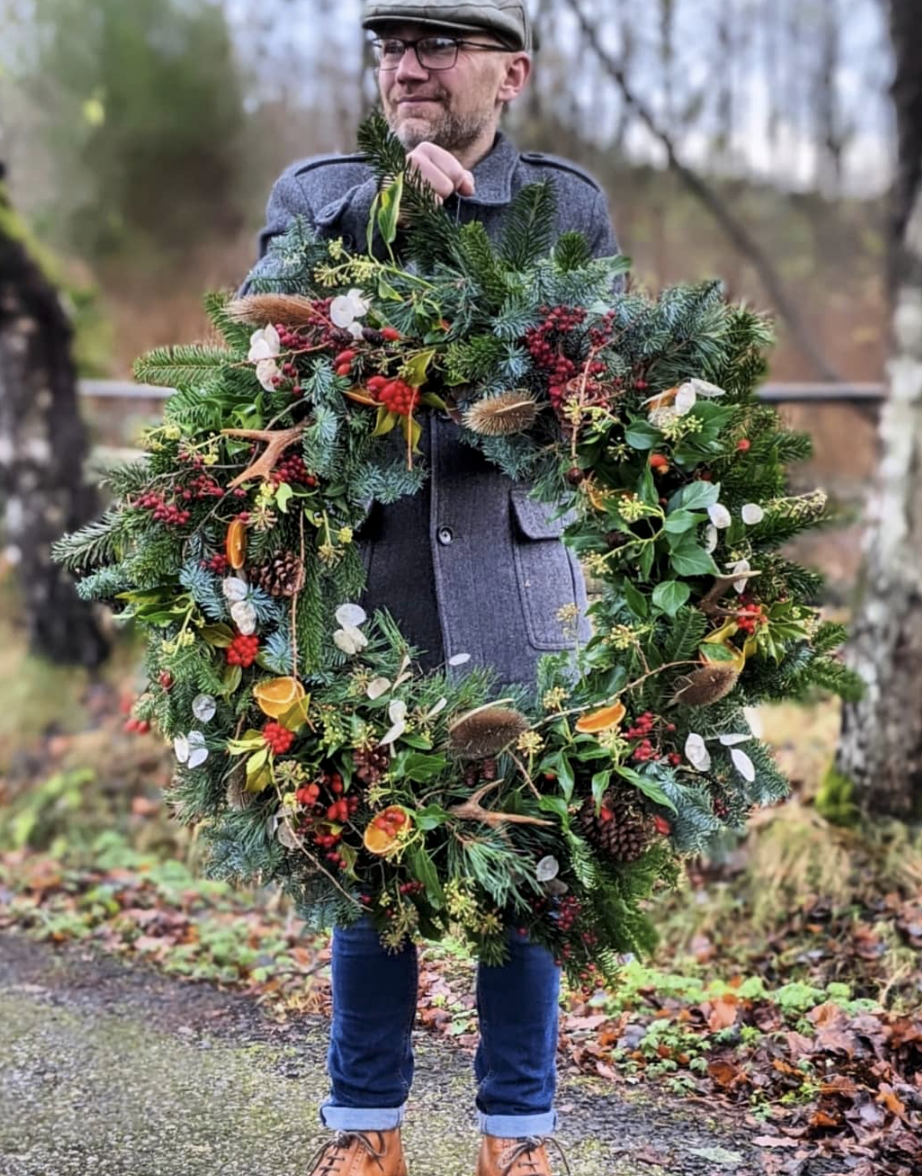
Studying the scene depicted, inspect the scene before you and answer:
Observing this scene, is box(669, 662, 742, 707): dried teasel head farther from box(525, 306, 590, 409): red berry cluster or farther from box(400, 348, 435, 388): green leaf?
box(400, 348, 435, 388): green leaf

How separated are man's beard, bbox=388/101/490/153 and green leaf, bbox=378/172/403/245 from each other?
17cm

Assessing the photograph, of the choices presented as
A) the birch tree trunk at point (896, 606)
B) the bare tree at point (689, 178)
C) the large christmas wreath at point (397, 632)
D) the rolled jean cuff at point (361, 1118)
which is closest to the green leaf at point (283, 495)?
the large christmas wreath at point (397, 632)

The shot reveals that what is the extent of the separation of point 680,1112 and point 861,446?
18.9 ft

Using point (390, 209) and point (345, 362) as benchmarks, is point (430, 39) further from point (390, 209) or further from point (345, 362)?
point (345, 362)

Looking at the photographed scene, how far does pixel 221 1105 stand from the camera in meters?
2.79

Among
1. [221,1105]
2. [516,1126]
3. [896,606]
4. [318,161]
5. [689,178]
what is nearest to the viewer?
[516,1126]

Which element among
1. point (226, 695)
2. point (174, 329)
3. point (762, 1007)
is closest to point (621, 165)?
point (174, 329)

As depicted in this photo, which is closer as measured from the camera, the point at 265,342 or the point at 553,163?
the point at 265,342

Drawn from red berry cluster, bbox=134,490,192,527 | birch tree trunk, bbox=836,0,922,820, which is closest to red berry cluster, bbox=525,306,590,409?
red berry cluster, bbox=134,490,192,527

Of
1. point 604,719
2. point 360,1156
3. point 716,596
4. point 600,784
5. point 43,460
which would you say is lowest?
point 360,1156

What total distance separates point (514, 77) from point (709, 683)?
116cm

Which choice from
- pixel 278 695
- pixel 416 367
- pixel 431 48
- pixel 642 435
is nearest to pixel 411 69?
pixel 431 48

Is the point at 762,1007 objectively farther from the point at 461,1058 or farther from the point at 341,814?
the point at 341,814

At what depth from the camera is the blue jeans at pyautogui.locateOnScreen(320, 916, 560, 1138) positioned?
221cm
